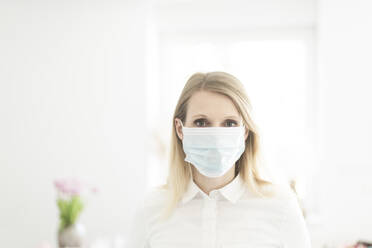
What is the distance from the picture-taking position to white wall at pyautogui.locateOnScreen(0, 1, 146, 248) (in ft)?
10.2

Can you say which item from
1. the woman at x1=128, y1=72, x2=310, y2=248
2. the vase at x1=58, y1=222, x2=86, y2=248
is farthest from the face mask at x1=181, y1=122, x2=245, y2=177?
the vase at x1=58, y1=222, x2=86, y2=248

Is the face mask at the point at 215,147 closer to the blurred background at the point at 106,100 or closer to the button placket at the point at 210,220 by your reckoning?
the button placket at the point at 210,220

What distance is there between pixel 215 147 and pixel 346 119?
1730mm

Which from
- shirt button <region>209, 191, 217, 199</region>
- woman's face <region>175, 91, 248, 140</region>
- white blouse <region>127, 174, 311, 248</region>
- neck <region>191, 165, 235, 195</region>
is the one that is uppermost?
woman's face <region>175, 91, 248, 140</region>

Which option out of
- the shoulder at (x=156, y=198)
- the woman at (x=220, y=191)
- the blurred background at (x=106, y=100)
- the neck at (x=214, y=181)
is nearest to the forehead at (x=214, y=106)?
the woman at (x=220, y=191)

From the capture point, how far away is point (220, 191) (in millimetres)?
1323

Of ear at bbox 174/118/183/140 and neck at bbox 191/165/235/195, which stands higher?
ear at bbox 174/118/183/140

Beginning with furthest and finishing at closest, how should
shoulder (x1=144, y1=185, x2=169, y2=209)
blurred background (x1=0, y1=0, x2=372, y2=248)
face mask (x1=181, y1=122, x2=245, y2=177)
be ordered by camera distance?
blurred background (x1=0, y1=0, x2=372, y2=248)
shoulder (x1=144, y1=185, x2=169, y2=209)
face mask (x1=181, y1=122, x2=245, y2=177)

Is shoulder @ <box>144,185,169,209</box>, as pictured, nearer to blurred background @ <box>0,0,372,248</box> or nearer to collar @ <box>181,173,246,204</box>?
collar @ <box>181,173,246,204</box>

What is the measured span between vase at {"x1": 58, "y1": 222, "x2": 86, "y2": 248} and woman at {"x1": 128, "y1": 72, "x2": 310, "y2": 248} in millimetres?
1382

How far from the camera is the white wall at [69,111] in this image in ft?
10.2

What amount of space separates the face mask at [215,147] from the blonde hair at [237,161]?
0.07 m

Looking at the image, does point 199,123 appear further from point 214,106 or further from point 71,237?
point 71,237

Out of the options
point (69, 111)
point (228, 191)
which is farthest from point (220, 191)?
point (69, 111)
